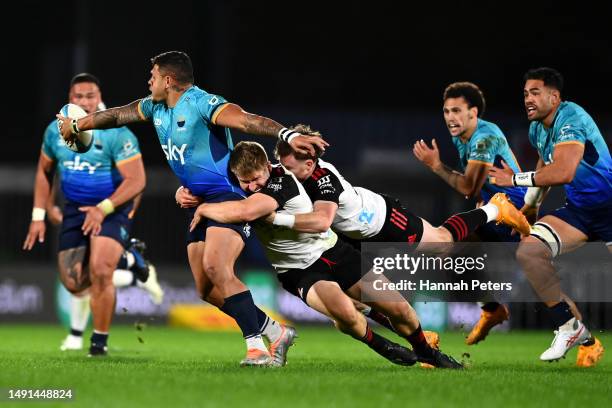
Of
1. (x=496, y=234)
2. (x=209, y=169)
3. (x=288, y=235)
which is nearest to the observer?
(x=288, y=235)

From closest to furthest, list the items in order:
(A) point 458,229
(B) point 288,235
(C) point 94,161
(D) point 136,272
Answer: (B) point 288,235, (A) point 458,229, (C) point 94,161, (D) point 136,272

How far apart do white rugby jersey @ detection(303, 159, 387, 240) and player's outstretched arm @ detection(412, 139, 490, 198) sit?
907mm

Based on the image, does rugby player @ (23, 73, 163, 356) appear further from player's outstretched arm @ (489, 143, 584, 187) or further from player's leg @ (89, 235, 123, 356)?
player's outstretched arm @ (489, 143, 584, 187)

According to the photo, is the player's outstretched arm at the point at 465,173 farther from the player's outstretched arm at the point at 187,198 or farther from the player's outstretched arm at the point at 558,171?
the player's outstretched arm at the point at 187,198

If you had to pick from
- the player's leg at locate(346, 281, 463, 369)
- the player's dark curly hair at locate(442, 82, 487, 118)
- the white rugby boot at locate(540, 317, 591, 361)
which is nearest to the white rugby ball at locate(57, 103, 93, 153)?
the player's leg at locate(346, 281, 463, 369)

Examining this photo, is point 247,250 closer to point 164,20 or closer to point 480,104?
point 164,20

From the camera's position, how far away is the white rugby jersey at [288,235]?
28.1ft

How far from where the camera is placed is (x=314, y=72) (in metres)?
25.5

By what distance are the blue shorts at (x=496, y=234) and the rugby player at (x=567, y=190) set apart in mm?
640

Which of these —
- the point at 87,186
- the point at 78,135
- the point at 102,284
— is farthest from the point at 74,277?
the point at 78,135

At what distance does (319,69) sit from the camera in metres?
25.6

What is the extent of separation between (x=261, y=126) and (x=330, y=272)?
1.30m

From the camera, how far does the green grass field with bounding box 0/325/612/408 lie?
6.72m

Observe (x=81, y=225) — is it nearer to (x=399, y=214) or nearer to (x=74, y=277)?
(x=74, y=277)
